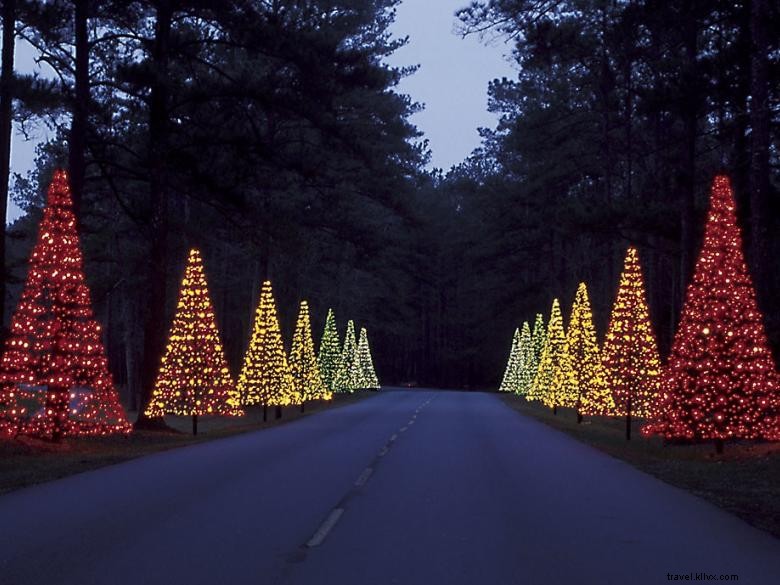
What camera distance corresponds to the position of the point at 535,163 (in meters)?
55.8

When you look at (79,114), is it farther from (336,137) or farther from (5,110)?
(336,137)

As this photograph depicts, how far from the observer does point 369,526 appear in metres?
10.4

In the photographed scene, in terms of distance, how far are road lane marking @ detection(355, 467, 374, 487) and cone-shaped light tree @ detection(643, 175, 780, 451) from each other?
695 centimetres

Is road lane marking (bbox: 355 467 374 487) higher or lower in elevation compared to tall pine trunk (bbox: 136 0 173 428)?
lower

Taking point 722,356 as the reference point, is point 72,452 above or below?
below

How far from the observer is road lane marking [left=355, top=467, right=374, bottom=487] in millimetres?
14273

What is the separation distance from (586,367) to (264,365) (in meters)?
11.1

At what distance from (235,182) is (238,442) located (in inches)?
295

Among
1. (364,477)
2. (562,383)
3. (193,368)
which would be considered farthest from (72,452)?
(562,383)

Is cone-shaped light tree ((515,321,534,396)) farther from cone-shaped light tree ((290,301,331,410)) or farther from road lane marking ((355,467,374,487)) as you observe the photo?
road lane marking ((355,467,374,487))

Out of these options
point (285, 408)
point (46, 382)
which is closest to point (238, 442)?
point (46, 382)

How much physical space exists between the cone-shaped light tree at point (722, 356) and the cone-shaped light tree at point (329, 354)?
41467 mm

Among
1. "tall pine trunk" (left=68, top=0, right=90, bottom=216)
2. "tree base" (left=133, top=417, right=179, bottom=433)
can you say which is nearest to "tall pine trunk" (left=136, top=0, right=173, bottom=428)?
"tree base" (left=133, top=417, right=179, bottom=433)

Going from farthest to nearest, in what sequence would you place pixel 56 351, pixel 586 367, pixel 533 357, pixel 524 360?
pixel 524 360 < pixel 533 357 < pixel 586 367 < pixel 56 351
